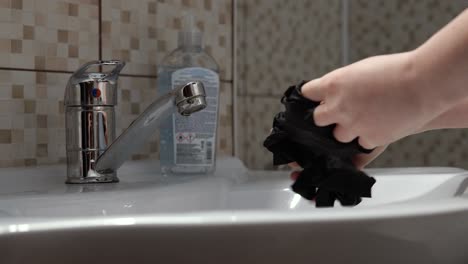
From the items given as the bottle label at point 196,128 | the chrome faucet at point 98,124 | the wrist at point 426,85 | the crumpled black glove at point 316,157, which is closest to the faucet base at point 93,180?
the chrome faucet at point 98,124

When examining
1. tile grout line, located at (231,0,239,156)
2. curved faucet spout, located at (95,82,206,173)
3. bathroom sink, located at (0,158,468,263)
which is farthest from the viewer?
tile grout line, located at (231,0,239,156)

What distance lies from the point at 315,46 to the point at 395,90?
2.34 ft

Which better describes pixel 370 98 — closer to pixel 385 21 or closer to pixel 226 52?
pixel 226 52

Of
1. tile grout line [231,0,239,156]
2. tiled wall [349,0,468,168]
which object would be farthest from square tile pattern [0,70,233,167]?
tiled wall [349,0,468,168]

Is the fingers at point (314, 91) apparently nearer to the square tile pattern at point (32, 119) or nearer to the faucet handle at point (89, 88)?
the faucet handle at point (89, 88)

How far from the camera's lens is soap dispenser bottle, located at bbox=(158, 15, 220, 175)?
35.0 inches

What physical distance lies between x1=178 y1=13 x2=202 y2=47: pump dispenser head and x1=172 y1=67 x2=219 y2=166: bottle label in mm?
38

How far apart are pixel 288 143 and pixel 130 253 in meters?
0.25

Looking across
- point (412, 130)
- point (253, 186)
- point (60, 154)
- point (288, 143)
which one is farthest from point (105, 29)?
point (412, 130)

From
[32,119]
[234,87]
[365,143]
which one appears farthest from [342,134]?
[234,87]

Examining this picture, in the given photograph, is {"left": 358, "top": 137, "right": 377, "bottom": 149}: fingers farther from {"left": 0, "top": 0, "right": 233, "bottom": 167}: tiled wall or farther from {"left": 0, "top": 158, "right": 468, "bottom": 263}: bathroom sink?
{"left": 0, "top": 0, "right": 233, "bottom": 167}: tiled wall

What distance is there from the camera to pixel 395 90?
0.47 m

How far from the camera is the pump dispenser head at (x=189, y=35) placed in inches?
35.7

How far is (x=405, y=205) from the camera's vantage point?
439 millimetres
